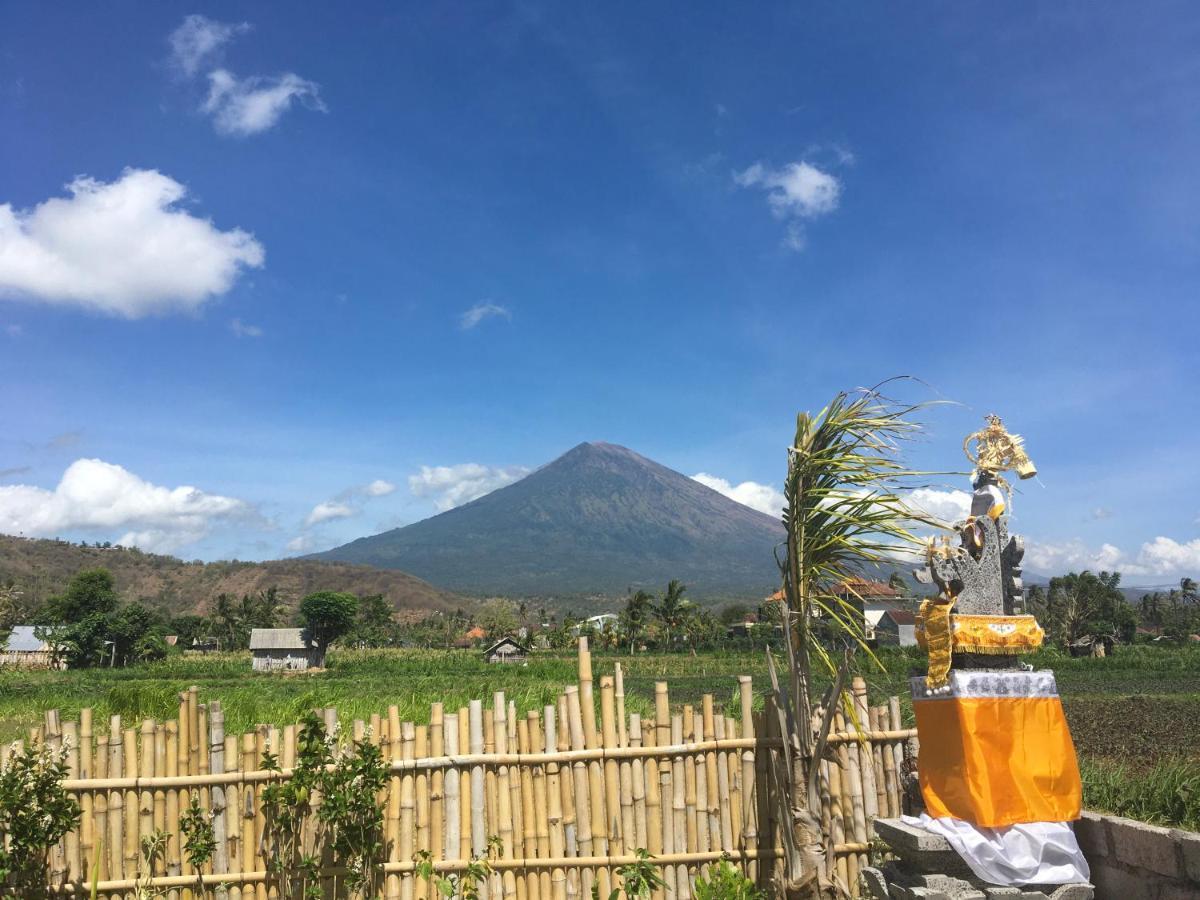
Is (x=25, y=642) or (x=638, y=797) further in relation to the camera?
(x=25, y=642)

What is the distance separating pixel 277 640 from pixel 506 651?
15.6 metres

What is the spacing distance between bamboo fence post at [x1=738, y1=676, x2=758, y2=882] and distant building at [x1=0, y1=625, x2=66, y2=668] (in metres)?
50.5

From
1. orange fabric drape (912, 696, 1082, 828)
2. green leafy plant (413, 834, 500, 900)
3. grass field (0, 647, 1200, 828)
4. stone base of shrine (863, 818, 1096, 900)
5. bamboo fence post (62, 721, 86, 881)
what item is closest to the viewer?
stone base of shrine (863, 818, 1096, 900)

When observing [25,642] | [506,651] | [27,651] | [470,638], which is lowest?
[470,638]

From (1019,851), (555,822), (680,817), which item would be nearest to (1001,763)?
(1019,851)

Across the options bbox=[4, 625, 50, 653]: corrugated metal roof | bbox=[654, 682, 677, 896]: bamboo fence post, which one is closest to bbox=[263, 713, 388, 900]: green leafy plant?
bbox=[654, 682, 677, 896]: bamboo fence post

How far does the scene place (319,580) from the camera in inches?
4380

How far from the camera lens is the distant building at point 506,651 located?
175 feet

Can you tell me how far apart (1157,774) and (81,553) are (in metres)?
106

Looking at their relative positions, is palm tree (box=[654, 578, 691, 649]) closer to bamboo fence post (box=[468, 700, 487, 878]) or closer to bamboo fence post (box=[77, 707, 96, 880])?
bamboo fence post (box=[468, 700, 487, 878])

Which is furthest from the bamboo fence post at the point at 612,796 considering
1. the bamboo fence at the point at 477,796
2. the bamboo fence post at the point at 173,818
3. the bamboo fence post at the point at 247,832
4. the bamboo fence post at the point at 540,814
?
the bamboo fence post at the point at 173,818

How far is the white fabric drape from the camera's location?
14.3 feet

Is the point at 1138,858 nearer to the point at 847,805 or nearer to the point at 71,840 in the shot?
the point at 847,805

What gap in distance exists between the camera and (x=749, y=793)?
5121mm
